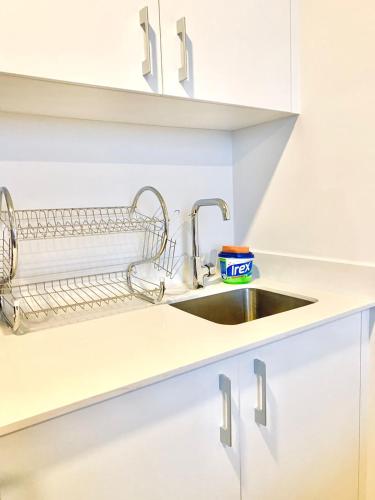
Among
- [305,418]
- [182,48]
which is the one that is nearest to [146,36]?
[182,48]

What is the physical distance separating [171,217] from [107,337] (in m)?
0.72

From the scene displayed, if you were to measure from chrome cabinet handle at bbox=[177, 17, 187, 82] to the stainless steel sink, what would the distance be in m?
0.75

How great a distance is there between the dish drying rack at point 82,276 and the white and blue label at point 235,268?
0.91 ft

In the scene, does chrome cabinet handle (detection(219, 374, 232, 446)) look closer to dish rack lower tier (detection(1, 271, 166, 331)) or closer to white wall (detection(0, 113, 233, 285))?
dish rack lower tier (detection(1, 271, 166, 331))

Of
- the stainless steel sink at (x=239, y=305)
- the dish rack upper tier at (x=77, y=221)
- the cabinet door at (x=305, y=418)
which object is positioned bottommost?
the cabinet door at (x=305, y=418)

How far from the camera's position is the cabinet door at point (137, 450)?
679 millimetres

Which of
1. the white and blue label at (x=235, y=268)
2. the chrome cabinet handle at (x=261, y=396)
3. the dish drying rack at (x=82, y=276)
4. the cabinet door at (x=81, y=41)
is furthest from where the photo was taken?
the white and blue label at (x=235, y=268)

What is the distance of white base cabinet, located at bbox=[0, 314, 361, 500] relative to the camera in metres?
0.70

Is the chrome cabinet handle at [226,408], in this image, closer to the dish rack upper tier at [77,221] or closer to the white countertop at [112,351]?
the white countertop at [112,351]

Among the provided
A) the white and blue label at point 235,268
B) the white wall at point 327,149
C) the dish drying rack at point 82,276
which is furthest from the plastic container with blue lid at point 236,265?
the dish drying rack at point 82,276

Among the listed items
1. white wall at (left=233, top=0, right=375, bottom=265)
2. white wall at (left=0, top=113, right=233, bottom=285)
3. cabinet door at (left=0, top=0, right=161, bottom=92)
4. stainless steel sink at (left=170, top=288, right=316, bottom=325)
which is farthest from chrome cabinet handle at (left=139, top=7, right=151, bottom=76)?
stainless steel sink at (left=170, top=288, right=316, bottom=325)

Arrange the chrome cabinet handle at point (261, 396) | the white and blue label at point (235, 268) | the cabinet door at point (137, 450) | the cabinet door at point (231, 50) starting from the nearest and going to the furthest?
the cabinet door at point (137, 450) < the chrome cabinet handle at point (261, 396) < the cabinet door at point (231, 50) < the white and blue label at point (235, 268)

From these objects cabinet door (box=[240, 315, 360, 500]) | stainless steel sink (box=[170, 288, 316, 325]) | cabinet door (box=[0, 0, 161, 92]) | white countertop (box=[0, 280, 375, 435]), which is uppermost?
cabinet door (box=[0, 0, 161, 92])

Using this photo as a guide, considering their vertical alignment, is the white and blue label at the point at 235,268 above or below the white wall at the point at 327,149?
below
